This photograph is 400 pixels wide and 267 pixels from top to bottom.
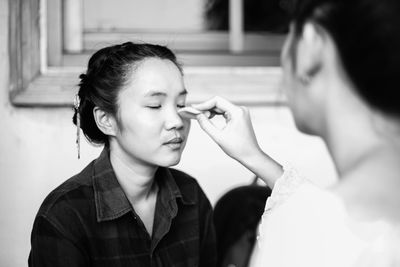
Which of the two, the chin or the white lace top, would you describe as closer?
the white lace top

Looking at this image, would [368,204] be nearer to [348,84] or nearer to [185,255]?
[348,84]

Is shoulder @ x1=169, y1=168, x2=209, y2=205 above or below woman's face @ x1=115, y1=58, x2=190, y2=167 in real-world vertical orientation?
below

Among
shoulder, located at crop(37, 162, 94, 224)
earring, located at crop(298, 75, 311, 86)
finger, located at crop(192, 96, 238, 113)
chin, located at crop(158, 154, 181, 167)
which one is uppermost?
earring, located at crop(298, 75, 311, 86)

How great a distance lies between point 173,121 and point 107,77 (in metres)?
0.24

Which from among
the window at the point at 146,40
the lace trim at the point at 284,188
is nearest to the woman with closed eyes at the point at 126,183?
the lace trim at the point at 284,188

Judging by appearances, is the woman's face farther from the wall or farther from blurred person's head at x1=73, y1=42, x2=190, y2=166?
the wall

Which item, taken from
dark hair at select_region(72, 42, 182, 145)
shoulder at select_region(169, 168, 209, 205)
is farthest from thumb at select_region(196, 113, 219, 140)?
shoulder at select_region(169, 168, 209, 205)

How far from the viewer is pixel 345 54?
731 mm

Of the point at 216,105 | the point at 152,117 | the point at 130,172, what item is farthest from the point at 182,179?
the point at 216,105

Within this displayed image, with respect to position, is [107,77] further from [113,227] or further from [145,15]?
[145,15]

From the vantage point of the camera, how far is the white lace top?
2.33 feet

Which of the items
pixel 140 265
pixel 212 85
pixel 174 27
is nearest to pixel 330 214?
pixel 140 265

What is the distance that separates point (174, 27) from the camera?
8.27ft

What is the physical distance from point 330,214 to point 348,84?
0.16 m
